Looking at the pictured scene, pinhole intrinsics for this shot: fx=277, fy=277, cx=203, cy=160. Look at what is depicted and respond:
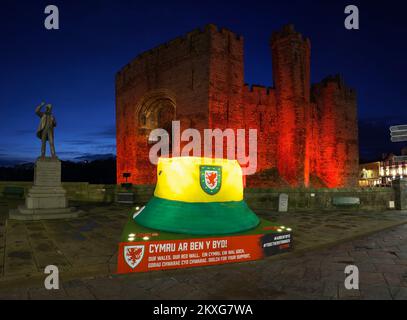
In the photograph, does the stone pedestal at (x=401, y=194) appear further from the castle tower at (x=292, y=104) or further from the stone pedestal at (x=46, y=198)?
the stone pedestal at (x=46, y=198)

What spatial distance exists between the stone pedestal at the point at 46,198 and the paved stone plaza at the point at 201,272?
1657 mm

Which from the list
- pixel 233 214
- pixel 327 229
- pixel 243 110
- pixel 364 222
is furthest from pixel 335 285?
pixel 243 110

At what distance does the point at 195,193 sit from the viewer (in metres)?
4.60

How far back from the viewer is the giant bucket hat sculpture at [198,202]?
4.36 metres

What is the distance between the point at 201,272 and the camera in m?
3.70

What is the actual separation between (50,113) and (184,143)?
828cm

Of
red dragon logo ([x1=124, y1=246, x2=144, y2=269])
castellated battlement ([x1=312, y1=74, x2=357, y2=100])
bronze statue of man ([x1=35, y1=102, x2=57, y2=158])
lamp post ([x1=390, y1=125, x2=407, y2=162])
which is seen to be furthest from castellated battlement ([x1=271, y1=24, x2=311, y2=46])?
red dragon logo ([x1=124, y1=246, x2=144, y2=269])

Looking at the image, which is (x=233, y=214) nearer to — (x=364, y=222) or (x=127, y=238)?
(x=127, y=238)

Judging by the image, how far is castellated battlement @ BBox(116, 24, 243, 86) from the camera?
1562 cm

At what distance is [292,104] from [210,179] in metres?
14.8

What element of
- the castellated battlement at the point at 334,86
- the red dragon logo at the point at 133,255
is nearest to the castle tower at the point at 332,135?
the castellated battlement at the point at 334,86

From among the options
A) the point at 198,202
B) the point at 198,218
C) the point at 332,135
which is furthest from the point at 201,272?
the point at 332,135

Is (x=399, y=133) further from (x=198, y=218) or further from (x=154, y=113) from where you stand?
(x=154, y=113)

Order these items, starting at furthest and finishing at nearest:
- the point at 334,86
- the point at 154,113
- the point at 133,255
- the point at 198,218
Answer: the point at 334,86, the point at 154,113, the point at 198,218, the point at 133,255
